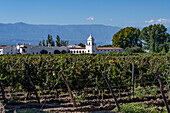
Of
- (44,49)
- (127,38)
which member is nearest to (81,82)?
(127,38)

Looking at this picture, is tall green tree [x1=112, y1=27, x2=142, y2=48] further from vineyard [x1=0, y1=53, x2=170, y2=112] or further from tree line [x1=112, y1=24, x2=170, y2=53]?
vineyard [x1=0, y1=53, x2=170, y2=112]

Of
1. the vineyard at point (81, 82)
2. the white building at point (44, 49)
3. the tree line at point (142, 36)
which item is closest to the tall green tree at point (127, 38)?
the tree line at point (142, 36)

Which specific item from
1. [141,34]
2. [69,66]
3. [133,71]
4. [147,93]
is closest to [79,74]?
[69,66]

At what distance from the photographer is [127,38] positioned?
8050cm

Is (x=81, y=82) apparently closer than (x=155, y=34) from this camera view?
Yes

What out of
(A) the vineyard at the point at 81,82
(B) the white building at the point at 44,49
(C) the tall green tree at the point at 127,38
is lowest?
(B) the white building at the point at 44,49

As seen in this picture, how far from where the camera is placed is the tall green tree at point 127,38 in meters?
80.4

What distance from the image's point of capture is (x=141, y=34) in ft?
262

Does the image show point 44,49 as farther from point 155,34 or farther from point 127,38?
point 155,34

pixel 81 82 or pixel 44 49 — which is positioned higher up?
pixel 81 82

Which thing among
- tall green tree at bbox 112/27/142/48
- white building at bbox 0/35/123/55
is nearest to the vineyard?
white building at bbox 0/35/123/55

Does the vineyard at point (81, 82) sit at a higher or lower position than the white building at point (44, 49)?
higher

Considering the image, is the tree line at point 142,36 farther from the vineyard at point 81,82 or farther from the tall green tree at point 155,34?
the vineyard at point 81,82

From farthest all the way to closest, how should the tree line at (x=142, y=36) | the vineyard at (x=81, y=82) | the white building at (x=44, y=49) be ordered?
the tree line at (x=142, y=36)
the white building at (x=44, y=49)
the vineyard at (x=81, y=82)
